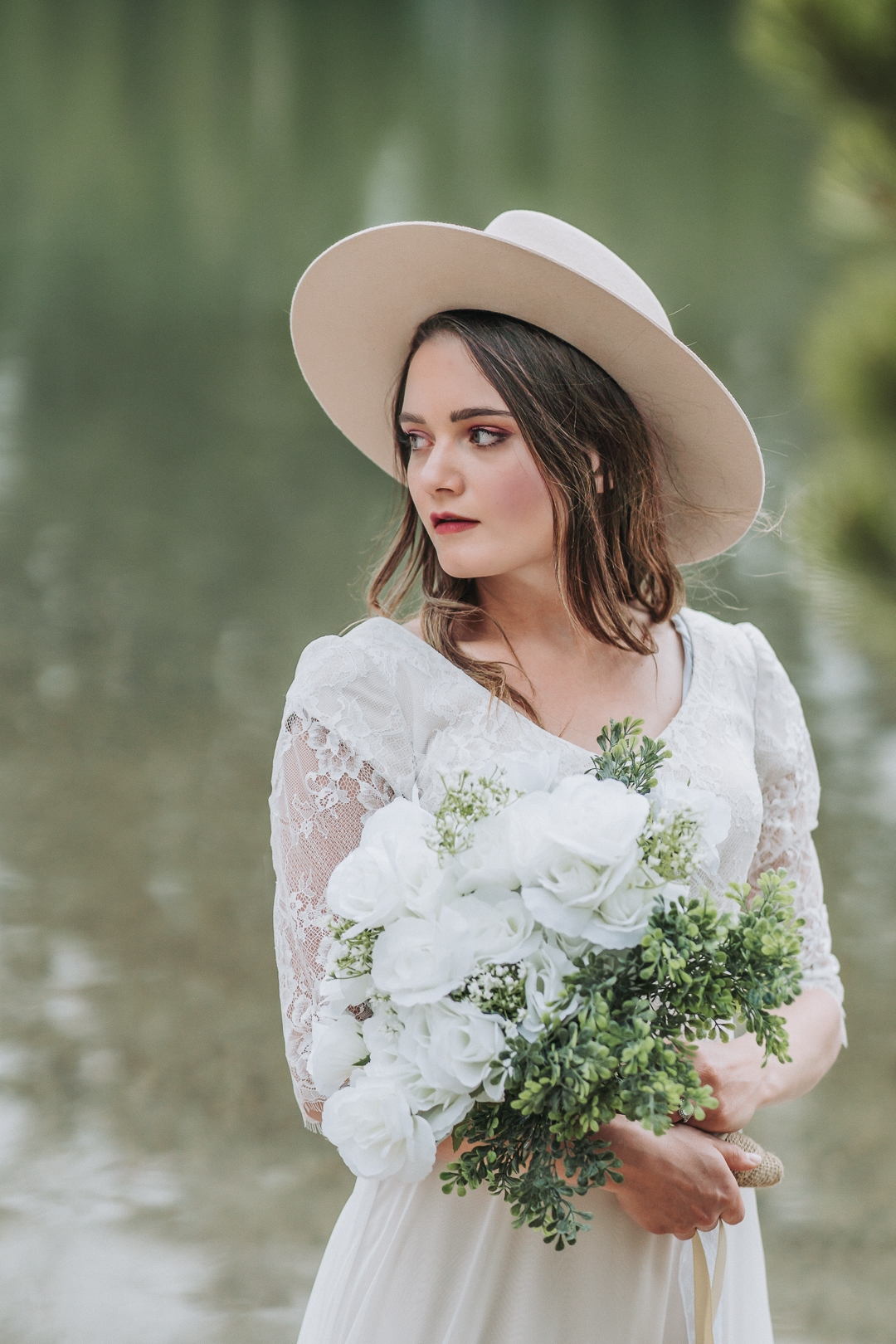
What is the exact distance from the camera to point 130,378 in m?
6.48

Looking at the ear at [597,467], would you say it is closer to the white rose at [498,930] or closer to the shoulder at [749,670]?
the shoulder at [749,670]

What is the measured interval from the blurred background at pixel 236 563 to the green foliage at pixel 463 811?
74 centimetres

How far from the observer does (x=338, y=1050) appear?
109cm

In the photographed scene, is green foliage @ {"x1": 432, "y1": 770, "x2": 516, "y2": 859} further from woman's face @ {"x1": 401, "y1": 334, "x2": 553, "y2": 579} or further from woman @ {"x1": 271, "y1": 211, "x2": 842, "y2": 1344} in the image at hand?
woman's face @ {"x1": 401, "y1": 334, "x2": 553, "y2": 579}

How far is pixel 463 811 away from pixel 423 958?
0.35ft

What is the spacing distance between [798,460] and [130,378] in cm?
296

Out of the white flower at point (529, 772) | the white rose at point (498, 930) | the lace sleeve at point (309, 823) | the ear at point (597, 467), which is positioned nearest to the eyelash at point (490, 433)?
the ear at point (597, 467)

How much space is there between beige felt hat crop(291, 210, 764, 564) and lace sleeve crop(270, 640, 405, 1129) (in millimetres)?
389

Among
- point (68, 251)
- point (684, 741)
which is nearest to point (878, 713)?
point (684, 741)

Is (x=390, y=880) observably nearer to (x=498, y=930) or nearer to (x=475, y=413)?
(x=498, y=930)

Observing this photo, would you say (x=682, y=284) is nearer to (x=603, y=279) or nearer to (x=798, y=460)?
(x=798, y=460)

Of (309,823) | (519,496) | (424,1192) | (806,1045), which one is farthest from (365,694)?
(806,1045)

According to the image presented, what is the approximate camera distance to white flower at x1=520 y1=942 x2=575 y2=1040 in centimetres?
99

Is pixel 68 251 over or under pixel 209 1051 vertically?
over
